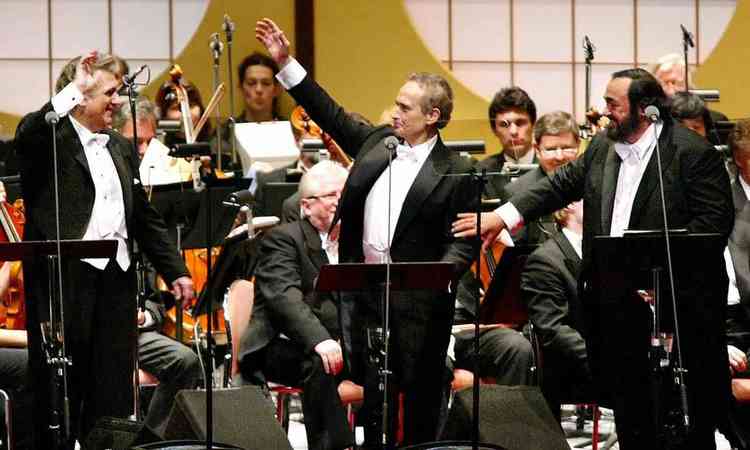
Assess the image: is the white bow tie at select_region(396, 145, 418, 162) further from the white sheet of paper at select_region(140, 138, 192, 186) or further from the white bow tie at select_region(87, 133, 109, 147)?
the white sheet of paper at select_region(140, 138, 192, 186)

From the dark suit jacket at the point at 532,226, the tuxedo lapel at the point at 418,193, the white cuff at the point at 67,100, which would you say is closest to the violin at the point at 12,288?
the white cuff at the point at 67,100

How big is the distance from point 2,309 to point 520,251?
2.01 meters

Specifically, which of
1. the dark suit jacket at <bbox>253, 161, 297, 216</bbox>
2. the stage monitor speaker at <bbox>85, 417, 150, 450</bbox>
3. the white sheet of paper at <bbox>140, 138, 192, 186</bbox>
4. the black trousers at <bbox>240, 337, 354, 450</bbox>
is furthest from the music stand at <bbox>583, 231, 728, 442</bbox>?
the white sheet of paper at <bbox>140, 138, 192, 186</bbox>

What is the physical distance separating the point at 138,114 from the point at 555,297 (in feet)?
7.64

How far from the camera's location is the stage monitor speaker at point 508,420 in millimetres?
4574

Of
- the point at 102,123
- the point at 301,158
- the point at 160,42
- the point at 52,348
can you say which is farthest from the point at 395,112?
the point at 160,42

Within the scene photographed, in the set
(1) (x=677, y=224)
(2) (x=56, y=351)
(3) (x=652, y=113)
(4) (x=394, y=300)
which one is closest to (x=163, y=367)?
(2) (x=56, y=351)

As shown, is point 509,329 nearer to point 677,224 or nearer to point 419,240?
point 419,240

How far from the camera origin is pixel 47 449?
4.90 metres

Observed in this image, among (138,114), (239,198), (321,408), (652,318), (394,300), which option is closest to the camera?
(652,318)

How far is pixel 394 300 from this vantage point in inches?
192

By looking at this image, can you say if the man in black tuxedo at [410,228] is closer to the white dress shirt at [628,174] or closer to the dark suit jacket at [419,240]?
the dark suit jacket at [419,240]

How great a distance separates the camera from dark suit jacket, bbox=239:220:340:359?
5.23 metres

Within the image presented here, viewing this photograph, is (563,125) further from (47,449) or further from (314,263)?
(47,449)
